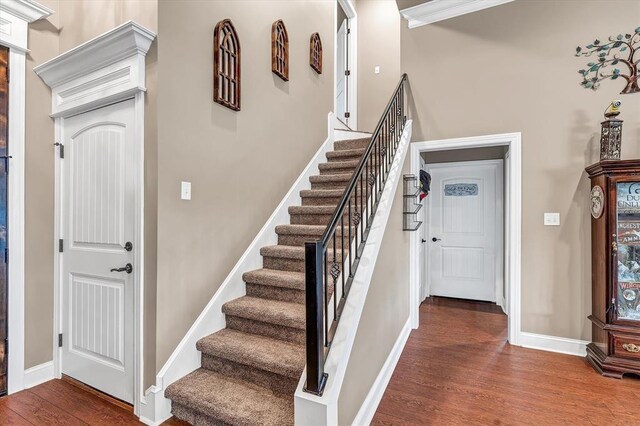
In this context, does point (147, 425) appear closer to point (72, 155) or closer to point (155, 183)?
point (155, 183)

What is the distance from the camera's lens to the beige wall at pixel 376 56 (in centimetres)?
545

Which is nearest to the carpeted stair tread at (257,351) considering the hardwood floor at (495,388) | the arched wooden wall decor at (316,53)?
the hardwood floor at (495,388)

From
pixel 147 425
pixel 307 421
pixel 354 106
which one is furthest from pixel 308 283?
pixel 354 106

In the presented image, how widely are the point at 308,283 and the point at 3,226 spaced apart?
Result: 2295mm

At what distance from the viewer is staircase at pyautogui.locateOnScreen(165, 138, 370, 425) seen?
1.91 metres

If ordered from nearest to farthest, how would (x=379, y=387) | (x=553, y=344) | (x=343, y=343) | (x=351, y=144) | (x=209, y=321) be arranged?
1. (x=343, y=343)
2. (x=379, y=387)
3. (x=209, y=321)
4. (x=553, y=344)
5. (x=351, y=144)

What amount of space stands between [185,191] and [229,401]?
1341 mm

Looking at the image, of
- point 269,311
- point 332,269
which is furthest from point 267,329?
point 332,269

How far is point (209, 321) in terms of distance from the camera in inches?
95.8

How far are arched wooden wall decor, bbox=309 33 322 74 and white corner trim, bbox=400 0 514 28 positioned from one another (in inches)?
40.9

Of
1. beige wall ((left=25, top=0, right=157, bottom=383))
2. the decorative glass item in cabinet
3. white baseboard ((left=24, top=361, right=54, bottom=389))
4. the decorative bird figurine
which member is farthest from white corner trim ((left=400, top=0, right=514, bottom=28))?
white baseboard ((left=24, top=361, right=54, bottom=389))

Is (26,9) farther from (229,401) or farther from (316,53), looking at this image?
(229,401)

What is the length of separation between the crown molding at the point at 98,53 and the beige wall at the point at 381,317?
2057 millimetres

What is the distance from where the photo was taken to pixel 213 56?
2.54 m
